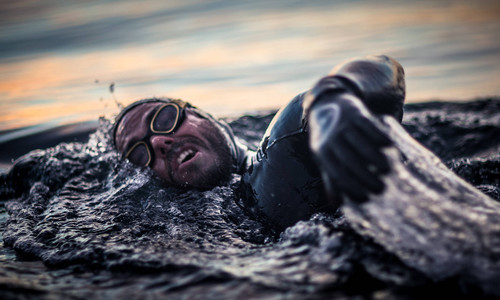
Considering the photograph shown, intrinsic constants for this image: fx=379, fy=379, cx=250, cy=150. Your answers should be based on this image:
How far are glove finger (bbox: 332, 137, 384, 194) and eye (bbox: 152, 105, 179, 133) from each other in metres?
1.66

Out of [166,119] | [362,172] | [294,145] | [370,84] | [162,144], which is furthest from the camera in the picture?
[166,119]

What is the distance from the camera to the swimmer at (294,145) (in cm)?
116

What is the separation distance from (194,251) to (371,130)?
0.98 meters

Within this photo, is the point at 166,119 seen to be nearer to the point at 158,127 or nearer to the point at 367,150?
the point at 158,127

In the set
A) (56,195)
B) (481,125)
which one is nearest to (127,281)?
(56,195)

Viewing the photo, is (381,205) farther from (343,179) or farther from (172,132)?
(172,132)

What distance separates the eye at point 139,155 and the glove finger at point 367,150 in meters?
1.75

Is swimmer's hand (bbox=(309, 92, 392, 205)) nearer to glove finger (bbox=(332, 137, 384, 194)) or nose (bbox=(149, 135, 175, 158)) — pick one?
glove finger (bbox=(332, 137, 384, 194))

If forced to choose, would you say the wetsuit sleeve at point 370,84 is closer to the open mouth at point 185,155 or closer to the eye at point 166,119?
the open mouth at point 185,155

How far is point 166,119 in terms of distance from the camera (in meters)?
2.63

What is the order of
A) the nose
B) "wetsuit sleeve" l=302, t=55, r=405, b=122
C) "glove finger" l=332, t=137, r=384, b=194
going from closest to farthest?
"glove finger" l=332, t=137, r=384, b=194 < "wetsuit sleeve" l=302, t=55, r=405, b=122 < the nose

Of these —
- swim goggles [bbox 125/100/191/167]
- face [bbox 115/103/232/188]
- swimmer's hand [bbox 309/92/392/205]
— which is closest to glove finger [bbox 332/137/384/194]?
swimmer's hand [bbox 309/92/392/205]

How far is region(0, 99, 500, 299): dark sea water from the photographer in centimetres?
117

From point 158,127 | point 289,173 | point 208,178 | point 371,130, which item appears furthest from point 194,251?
point 158,127
